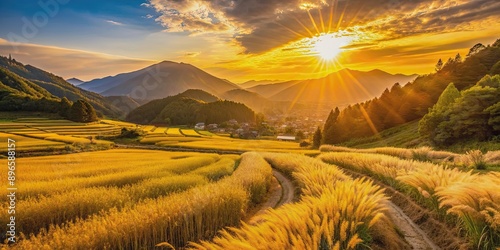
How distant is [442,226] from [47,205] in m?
12.1

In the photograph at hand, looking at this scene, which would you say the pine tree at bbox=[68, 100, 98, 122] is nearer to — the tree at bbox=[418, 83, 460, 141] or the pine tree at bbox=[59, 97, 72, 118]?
the pine tree at bbox=[59, 97, 72, 118]

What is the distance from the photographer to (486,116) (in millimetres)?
30219

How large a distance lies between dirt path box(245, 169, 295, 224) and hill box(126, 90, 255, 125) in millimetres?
132632

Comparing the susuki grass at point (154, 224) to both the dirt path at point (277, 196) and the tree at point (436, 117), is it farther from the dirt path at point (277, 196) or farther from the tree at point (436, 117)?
the tree at point (436, 117)

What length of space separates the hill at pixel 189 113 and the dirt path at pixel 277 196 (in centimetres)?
13263

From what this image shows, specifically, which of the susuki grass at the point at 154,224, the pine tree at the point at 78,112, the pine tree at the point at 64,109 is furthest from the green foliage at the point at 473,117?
the pine tree at the point at 64,109

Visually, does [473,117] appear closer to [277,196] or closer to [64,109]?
[277,196]

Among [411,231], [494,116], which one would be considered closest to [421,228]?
[411,231]

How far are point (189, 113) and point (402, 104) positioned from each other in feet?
373

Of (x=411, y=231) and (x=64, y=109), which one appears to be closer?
(x=411, y=231)

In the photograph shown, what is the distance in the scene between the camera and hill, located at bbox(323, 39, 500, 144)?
6919 centimetres

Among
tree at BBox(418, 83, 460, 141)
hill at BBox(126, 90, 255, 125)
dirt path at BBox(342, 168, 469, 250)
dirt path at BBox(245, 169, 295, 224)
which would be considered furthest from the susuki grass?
hill at BBox(126, 90, 255, 125)

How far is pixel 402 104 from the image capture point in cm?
7112

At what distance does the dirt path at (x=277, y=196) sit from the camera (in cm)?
1208
